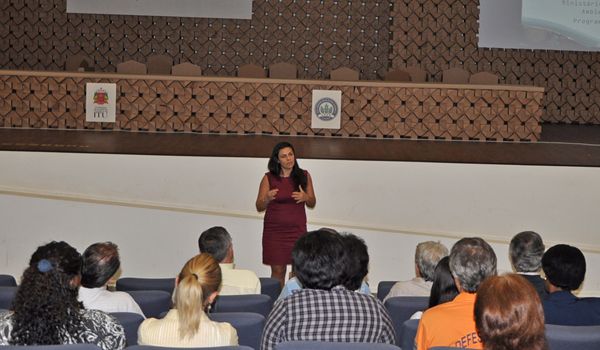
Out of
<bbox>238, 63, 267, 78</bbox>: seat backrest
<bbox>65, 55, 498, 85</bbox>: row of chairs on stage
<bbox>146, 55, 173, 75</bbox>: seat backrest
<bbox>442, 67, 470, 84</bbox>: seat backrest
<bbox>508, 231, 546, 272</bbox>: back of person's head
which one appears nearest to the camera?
<bbox>508, 231, 546, 272</bbox>: back of person's head

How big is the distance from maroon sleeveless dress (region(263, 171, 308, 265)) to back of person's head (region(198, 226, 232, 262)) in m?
1.82

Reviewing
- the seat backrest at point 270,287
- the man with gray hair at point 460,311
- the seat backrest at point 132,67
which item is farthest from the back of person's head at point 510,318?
the seat backrest at point 132,67

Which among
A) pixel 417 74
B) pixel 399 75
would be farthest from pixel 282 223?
pixel 417 74

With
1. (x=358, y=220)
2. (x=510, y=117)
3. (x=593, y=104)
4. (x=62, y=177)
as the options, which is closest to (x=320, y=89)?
(x=510, y=117)

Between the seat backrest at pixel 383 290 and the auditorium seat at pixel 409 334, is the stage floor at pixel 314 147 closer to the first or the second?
the seat backrest at pixel 383 290

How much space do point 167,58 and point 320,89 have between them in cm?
375

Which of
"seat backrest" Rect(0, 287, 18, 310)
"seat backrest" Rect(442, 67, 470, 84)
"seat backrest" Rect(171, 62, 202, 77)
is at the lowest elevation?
"seat backrest" Rect(0, 287, 18, 310)

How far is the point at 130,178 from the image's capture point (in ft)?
26.6

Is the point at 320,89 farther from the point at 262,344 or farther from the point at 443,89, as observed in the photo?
the point at 262,344

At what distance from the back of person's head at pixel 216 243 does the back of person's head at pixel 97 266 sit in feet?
2.92

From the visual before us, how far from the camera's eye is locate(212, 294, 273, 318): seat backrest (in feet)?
13.4

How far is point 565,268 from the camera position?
158 inches

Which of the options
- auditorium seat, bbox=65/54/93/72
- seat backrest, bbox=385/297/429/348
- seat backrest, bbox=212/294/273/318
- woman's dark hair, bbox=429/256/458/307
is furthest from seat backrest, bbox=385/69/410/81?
woman's dark hair, bbox=429/256/458/307

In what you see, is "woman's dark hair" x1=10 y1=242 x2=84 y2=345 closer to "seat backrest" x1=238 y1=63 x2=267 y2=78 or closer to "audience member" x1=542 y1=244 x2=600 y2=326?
"audience member" x1=542 y1=244 x2=600 y2=326
